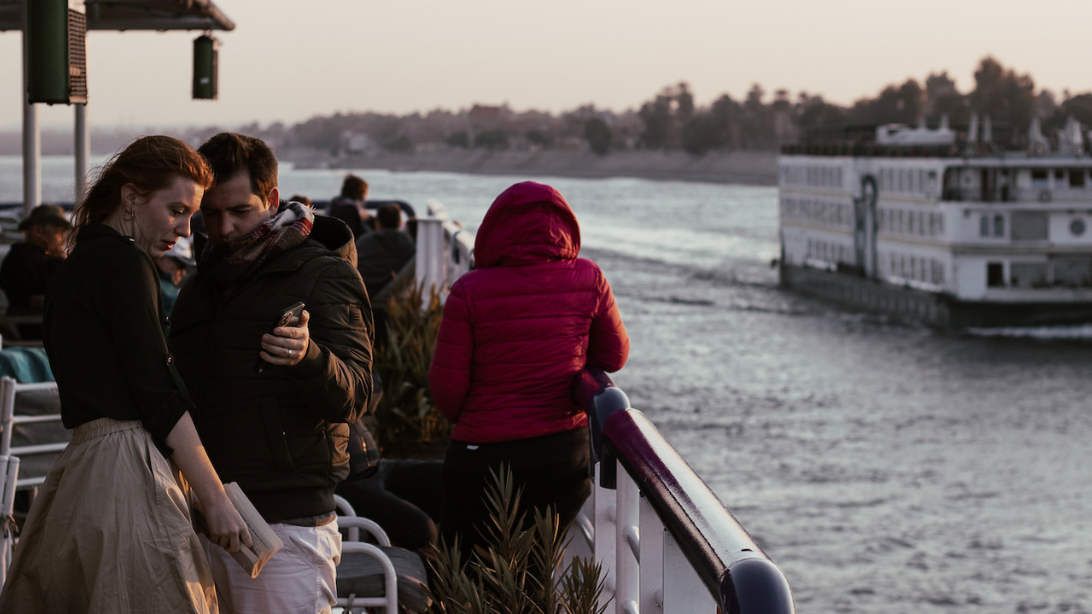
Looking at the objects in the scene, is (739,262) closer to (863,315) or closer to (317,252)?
(863,315)

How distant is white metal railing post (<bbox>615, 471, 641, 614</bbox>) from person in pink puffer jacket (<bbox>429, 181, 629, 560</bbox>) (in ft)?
1.91

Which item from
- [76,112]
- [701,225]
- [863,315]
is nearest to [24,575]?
[76,112]

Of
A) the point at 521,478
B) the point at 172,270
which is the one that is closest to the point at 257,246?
the point at 521,478

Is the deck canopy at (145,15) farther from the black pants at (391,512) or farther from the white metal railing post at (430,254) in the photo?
the black pants at (391,512)

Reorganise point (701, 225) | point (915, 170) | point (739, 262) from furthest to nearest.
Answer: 1. point (701, 225)
2. point (739, 262)
3. point (915, 170)

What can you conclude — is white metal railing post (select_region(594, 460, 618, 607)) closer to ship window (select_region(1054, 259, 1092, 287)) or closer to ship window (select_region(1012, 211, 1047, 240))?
ship window (select_region(1012, 211, 1047, 240))

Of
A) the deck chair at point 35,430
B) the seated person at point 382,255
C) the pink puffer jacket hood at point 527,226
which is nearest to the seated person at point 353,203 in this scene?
the seated person at point 382,255

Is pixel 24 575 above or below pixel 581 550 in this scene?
above

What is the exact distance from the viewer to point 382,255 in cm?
898

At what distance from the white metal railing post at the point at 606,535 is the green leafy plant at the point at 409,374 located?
3.35 m

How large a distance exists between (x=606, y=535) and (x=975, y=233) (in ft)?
165

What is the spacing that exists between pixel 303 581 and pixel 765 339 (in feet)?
186

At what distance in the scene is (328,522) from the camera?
8.64 feet

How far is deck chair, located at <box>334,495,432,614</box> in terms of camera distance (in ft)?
10.2
